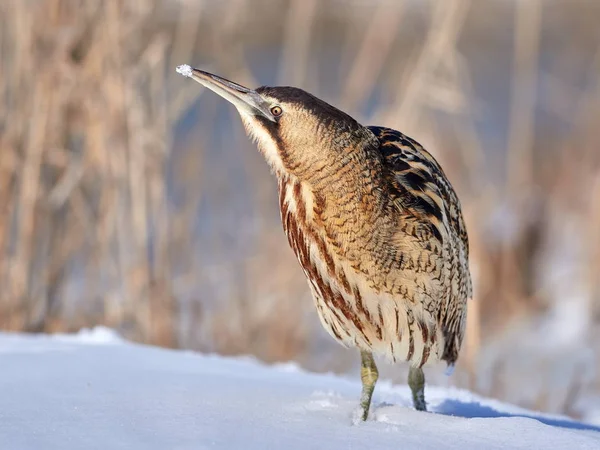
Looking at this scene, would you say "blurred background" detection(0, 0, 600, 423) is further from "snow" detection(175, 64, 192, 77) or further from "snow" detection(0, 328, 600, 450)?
"snow" detection(175, 64, 192, 77)

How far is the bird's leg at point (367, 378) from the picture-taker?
197 centimetres

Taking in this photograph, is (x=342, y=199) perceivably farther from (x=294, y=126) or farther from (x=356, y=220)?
(x=294, y=126)

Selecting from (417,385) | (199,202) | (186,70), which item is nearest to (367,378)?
(417,385)

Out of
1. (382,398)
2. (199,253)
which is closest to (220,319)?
(199,253)

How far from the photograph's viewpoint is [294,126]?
6.30ft

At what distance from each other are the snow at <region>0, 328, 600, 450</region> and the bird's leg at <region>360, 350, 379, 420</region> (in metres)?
0.03

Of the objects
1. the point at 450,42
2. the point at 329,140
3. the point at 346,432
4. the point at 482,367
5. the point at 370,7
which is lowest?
the point at 346,432

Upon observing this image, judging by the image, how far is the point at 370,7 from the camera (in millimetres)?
6770

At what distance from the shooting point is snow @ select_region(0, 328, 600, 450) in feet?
5.42

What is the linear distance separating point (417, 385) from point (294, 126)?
2.22ft

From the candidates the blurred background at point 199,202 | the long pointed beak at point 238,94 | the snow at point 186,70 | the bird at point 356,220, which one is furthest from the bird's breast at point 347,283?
the blurred background at point 199,202

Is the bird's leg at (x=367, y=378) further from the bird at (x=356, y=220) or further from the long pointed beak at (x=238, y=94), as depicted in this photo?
the long pointed beak at (x=238, y=94)

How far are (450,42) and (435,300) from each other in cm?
170

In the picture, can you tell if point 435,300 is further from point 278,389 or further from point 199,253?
point 199,253
